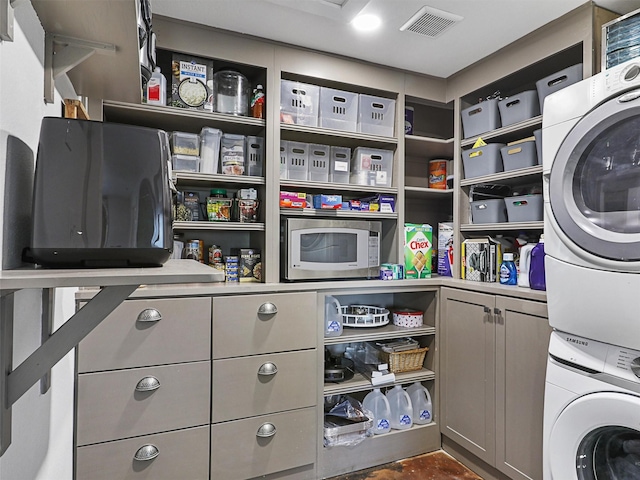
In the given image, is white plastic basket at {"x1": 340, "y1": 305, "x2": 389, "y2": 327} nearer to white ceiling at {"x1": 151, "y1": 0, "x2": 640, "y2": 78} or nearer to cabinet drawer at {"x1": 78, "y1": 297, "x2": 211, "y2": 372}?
cabinet drawer at {"x1": 78, "y1": 297, "x2": 211, "y2": 372}

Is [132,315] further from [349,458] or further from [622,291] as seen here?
[622,291]

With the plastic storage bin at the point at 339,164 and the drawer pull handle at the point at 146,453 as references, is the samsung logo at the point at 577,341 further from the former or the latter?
the drawer pull handle at the point at 146,453

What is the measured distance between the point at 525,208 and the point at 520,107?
22.3 inches

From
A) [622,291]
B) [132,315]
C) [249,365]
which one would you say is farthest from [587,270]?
[132,315]

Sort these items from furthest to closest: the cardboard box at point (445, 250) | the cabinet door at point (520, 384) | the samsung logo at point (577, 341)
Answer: the cardboard box at point (445, 250)
the cabinet door at point (520, 384)
the samsung logo at point (577, 341)

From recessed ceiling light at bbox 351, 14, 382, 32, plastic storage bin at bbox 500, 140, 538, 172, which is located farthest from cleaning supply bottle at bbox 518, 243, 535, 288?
recessed ceiling light at bbox 351, 14, 382, 32

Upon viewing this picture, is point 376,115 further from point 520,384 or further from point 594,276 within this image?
point 520,384

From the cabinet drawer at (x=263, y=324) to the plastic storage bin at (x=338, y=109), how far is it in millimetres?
1036

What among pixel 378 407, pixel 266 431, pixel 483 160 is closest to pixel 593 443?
pixel 378 407

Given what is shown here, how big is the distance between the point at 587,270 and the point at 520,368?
2.33 ft

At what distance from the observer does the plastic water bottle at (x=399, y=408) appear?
232 centimetres

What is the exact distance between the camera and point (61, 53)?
2.95ft

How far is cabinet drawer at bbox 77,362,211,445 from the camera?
1612mm

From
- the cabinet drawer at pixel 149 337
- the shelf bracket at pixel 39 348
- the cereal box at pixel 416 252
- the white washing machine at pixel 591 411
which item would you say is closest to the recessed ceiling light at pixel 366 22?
the cereal box at pixel 416 252
